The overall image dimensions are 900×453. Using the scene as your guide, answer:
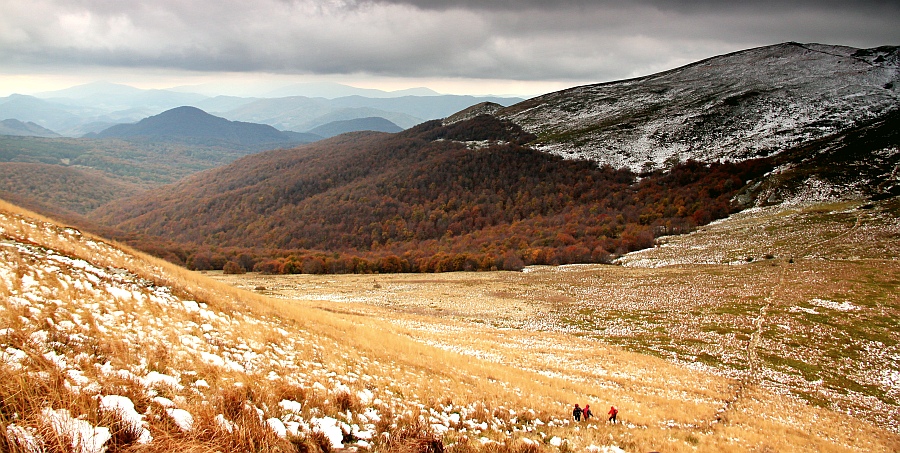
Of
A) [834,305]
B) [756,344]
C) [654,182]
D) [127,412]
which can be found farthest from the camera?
[654,182]

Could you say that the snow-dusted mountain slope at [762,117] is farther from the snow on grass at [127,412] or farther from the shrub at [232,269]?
the snow on grass at [127,412]

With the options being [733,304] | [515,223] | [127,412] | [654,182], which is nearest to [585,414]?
[127,412]

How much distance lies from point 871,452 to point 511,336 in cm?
2468

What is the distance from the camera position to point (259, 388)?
29.5 feet

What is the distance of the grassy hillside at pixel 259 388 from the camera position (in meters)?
6.12

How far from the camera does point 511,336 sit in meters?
39.2

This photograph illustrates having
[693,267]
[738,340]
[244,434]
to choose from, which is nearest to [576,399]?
[244,434]

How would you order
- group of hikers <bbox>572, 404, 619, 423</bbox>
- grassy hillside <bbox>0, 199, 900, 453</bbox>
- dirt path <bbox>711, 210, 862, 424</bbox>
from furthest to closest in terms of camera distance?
dirt path <bbox>711, 210, 862, 424</bbox>, group of hikers <bbox>572, 404, 619, 423</bbox>, grassy hillside <bbox>0, 199, 900, 453</bbox>

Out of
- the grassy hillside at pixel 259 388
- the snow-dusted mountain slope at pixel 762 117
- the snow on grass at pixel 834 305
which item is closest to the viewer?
the grassy hillside at pixel 259 388

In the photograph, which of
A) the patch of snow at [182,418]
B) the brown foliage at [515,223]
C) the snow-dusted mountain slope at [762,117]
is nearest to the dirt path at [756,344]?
the patch of snow at [182,418]

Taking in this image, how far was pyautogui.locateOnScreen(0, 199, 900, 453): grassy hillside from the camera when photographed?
6125 millimetres

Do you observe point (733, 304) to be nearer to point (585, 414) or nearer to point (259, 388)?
point (585, 414)

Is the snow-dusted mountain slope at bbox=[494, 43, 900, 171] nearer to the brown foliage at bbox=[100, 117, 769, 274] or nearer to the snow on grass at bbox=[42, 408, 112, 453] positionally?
the brown foliage at bbox=[100, 117, 769, 274]

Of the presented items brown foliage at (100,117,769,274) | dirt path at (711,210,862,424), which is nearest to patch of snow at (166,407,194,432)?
dirt path at (711,210,862,424)
